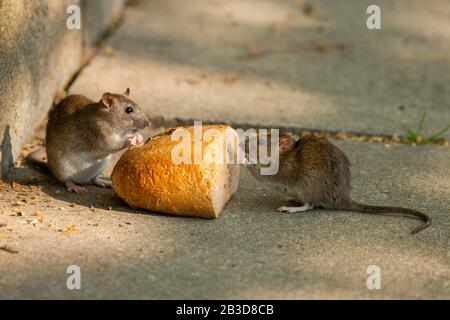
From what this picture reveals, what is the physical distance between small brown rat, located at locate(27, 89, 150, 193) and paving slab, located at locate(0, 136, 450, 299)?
14cm

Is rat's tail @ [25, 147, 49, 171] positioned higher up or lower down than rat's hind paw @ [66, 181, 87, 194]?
higher up

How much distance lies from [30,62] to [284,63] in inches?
112

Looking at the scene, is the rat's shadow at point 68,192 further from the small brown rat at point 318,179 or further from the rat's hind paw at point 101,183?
the small brown rat at point 318,179

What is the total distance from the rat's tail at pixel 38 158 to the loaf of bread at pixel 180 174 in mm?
825

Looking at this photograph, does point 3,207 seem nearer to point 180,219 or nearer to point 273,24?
point 180,219

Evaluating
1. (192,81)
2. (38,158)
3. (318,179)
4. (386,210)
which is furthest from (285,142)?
(192,81)

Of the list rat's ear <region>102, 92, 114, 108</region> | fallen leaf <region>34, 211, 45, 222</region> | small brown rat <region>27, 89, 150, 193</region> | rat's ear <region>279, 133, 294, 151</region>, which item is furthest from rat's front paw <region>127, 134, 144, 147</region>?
rat's ear <region>279, 133, 294, 151</region>

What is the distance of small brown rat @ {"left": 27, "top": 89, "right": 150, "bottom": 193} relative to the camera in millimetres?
5387

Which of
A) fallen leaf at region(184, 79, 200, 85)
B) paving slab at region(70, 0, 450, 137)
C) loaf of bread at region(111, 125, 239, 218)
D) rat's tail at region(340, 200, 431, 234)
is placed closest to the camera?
loaf of bread at region(111, 125, 239, 218)

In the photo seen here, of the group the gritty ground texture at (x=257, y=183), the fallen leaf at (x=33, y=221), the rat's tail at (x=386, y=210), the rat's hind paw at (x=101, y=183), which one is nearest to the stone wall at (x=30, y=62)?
the gritty ground texture at (x=257, y=183)

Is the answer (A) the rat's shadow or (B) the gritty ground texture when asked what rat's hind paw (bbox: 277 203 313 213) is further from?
(A) the rat's shadow

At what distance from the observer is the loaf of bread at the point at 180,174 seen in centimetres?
479

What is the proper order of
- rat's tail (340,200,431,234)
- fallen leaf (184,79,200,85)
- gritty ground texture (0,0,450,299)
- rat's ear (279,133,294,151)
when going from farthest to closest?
fallen leaf (184,79,200,85) → rat's ear (279,133,294,151) → rat's tail (340,200,431,234) → gritty ground texture (0,0,450,299)

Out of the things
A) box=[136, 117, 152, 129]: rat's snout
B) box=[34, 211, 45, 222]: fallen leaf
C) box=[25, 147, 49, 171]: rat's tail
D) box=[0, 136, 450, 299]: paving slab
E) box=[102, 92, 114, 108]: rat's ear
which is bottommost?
box=[0, 136, 450, 299]: paving slab
